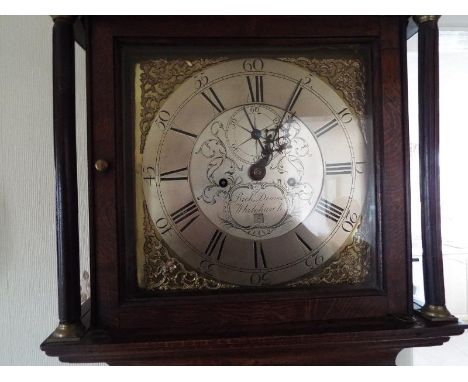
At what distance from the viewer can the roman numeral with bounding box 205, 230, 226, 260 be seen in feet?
1.94

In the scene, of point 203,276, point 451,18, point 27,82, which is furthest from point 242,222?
point 451,18

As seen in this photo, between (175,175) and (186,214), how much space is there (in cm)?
6

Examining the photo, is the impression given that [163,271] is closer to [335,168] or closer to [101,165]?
[101,165]

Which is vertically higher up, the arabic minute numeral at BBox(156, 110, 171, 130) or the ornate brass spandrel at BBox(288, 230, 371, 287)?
the arabic minute numeral at BBox(156, 110, 171, 130)

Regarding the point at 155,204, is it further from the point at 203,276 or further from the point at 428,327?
the point at 428,327

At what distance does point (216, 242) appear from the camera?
0.59m

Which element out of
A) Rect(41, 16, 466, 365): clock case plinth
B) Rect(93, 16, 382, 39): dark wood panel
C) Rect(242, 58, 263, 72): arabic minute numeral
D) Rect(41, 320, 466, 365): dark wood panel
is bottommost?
Rect(41, 320, 466, 365): dark wood panel

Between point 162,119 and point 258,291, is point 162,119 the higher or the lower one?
the higher one

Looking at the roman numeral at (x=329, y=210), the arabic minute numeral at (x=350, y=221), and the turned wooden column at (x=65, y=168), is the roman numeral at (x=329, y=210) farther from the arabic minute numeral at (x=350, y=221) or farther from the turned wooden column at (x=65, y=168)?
the turned wooden column at (x=65, y=168)

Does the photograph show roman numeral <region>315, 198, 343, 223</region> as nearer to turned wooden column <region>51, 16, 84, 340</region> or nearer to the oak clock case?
the oak clock case

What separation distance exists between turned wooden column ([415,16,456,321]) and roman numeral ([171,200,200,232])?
1.13 feet

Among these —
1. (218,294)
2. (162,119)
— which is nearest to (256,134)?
(162,119)

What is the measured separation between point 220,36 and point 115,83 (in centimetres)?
17

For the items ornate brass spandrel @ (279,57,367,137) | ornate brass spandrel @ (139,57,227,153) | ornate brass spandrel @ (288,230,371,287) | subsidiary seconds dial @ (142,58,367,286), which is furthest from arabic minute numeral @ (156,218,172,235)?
ornate brass spandrel @ (279,57,367,137)
